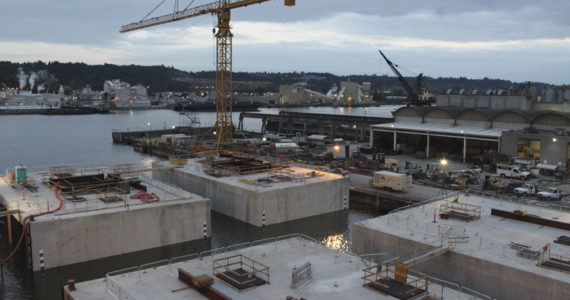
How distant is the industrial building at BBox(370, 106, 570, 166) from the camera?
102 feet

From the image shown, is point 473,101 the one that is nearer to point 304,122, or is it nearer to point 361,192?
point 304,122

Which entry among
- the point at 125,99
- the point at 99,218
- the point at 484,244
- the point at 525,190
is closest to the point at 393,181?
the point at 525,190

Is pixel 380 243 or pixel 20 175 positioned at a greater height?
pixel 20 175

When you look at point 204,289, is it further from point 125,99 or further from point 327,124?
point 125,99

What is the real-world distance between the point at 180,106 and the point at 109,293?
132 metres

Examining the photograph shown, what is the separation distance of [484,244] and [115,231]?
12593 millimetres

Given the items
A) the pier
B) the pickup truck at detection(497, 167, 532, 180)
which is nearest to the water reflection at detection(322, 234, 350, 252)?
the pickup truck at detection(497, 167, 532, 180)

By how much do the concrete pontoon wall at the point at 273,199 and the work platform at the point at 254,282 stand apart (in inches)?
356

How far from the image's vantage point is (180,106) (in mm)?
138625

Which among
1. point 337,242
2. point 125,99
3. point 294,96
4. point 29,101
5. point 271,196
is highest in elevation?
point 294,96

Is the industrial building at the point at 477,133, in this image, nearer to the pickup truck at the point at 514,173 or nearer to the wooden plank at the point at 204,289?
the pickup truck at the point at 514,173

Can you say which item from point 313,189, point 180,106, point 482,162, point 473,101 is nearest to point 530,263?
point 313,189

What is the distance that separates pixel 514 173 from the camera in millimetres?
27766

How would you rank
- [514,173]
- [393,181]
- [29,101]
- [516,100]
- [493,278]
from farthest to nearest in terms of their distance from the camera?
[29,101]
[516,100]
[514,173]
[393,181]
[493,278]
